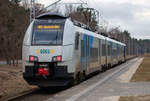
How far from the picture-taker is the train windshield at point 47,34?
17422mm

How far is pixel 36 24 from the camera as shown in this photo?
59.3 ft

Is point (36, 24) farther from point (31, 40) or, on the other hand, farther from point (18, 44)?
point (18, 44)

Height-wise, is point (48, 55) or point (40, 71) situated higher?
point (48, 55)

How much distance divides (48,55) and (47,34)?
1.29 m

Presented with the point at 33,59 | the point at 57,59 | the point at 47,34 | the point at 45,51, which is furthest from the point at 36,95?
the point at 47,34

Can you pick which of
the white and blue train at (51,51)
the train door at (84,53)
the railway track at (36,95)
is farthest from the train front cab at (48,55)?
the train door at (84,53)

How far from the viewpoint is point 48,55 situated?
16922 millimetres

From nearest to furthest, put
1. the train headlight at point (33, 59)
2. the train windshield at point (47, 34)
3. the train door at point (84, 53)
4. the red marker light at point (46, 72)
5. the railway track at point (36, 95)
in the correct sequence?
the railway track at point (36, 95) → the red marker light at point (46, 72) → the train headlight at point (33, 59) → the train windshield at point (47, 34) → the train door at point (84, 53)

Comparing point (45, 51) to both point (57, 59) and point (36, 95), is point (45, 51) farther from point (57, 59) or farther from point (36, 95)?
point (36, 95)

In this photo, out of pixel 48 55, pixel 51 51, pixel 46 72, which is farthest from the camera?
pixel 51 51

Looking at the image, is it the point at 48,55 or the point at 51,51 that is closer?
the point at 48,55

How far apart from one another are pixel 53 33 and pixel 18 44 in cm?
3133

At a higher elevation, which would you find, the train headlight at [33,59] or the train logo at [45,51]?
the train logo at [45,51]

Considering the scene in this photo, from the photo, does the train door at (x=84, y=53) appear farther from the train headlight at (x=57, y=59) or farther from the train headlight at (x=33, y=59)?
the train headlight at (x=33, y=59)
